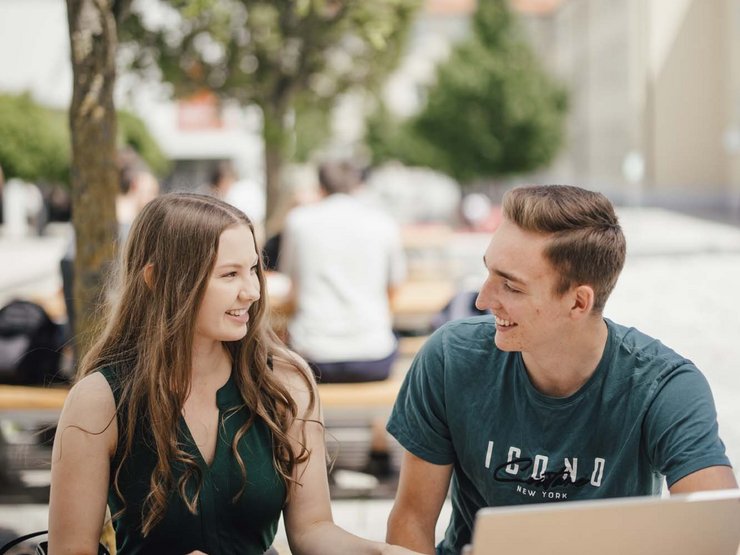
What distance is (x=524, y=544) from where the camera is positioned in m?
1.63

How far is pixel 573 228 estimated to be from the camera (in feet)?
7.55

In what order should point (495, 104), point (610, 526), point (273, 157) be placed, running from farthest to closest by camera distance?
point (495, 104) < point (273, 157) < point (610, 526)

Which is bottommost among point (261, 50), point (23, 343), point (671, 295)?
point (671, 295)

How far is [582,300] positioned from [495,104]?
34712 millimetres

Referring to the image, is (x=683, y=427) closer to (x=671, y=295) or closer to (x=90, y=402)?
(x=90, y=402)

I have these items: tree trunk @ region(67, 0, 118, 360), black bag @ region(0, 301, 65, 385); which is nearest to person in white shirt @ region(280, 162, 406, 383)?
tree trunk @ region(67, 0, 118, 360)

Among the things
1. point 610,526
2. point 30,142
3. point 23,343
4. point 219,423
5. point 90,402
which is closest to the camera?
point 610,526

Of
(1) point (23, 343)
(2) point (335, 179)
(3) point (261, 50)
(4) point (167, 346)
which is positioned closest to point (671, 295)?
(3) point (261, 50)

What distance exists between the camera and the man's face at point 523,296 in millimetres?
2316

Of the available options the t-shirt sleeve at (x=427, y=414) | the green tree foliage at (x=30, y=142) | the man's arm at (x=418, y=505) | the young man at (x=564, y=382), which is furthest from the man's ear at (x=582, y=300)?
the green tree foliage at (x=30, y=142)

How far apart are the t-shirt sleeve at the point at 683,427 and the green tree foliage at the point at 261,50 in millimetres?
7076

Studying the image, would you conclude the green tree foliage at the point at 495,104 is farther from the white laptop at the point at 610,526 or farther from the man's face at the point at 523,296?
the white laptop at the point at 610,526

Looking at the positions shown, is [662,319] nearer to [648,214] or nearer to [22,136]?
[22,136]

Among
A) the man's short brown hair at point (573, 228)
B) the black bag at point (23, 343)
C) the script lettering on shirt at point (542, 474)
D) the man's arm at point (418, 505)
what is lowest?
the black bag at point (23, 343)
